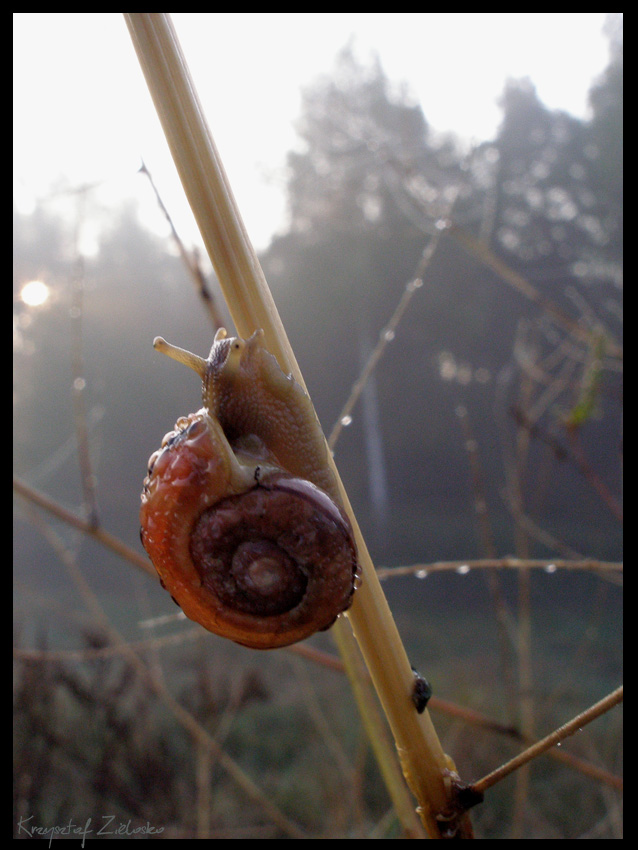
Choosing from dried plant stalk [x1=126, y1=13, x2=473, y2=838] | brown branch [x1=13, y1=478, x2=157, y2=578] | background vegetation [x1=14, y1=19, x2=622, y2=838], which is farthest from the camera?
background vegetation [x1=14, y1=19, x2=622, y2=838]

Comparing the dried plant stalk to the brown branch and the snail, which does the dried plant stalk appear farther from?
the brown branch

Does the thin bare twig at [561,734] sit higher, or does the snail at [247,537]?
the snail at [247,537]

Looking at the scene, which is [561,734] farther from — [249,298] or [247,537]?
[249,298]

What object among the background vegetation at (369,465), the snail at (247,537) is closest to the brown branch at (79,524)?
the background vegetation at (369,465)

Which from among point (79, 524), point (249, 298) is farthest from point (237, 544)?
point (79, 524)

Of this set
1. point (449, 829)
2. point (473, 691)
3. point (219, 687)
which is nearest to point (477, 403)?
point (473, 691)

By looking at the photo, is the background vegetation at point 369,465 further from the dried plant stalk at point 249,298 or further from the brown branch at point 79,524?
the dried plant stalk at point 249,298

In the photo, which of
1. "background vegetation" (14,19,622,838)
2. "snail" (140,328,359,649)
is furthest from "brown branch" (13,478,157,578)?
"snail" (140,328,359,649)

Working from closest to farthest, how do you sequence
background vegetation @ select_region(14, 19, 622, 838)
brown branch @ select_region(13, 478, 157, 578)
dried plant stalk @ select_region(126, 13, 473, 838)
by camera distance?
dried plant stalk @ select_region(126, 13, 473, 838), brown branch @ select_region(13, 478, 157, 578), background vegetation @ select_region(14, 19, 622, 838)
